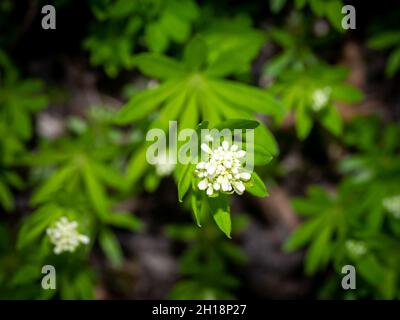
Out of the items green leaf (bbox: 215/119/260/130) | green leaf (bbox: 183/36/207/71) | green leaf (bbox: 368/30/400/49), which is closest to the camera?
green leaf (bbox: 215/119/260/130)

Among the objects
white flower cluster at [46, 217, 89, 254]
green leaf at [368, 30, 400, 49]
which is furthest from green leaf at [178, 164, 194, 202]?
green leaf at [368, 30, 400, 49]

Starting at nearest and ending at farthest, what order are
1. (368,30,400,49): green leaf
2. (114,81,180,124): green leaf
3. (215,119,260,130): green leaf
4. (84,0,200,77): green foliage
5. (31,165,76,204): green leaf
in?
1. (215,119,260,130): green leaf
2. (114,81,180,124): green leaf
3. (84,0,200,77): green foliage
4. (31,165,76,204): green leaf
5. (368,30,400,49): green leaf

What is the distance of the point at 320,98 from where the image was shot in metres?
3.37

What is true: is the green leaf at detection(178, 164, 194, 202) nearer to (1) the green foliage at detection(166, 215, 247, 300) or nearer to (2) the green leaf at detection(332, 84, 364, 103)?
(2) the green leaf at detection(332, 84, 364, 103)

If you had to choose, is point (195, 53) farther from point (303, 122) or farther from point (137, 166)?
point (303, 122)

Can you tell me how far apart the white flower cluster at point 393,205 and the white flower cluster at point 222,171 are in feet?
6.62

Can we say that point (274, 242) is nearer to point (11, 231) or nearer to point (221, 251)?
point (221, 251)

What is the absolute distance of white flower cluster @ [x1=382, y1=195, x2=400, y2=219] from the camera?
3.58 m

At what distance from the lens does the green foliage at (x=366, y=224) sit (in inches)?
142

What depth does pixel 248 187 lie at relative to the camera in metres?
2.14

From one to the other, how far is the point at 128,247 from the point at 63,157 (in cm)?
154

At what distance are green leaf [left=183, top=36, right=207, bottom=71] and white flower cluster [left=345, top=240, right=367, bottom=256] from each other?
2.05 m

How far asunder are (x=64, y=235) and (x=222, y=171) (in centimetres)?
140

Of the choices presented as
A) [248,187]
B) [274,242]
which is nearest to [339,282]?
[274,242]
